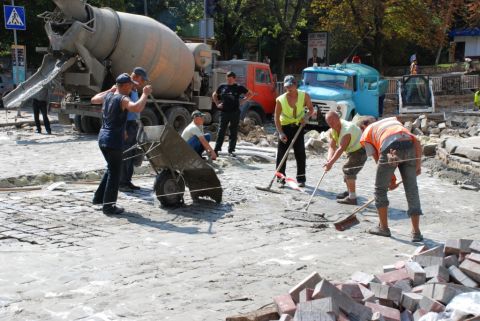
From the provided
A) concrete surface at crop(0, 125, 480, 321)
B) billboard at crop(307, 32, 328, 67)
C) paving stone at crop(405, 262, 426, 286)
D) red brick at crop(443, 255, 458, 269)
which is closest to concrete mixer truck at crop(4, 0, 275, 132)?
concrete surface at crop(0, 125, 480, 321)

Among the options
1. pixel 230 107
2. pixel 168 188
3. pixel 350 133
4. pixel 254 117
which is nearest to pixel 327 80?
pixel 254 117

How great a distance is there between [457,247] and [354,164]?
3.66 metres

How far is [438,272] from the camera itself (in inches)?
200

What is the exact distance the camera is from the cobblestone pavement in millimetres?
4969

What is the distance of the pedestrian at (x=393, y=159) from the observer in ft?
22.6

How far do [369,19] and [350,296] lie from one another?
1207 inches

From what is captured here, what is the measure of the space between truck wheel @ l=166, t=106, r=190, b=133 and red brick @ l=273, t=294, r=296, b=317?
1274 centimetres

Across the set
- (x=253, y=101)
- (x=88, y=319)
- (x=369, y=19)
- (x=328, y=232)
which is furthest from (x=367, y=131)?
(x=369, y=19)

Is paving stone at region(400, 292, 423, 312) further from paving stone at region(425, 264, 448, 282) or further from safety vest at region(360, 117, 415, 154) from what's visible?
safety vest at region(360, 117, 415, 154)

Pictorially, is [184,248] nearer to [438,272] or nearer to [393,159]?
[393,159]

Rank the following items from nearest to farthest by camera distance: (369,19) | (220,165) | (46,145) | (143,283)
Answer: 1. (143,283)
2. (220,165)
3. (46,145)
4. (369,19)

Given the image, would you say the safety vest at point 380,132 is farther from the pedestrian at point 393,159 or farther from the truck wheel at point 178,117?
the truck wheel at point 178,117

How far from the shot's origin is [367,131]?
7156 millimetres

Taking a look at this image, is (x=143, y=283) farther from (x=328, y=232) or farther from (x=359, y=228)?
(x=359, y=228)
